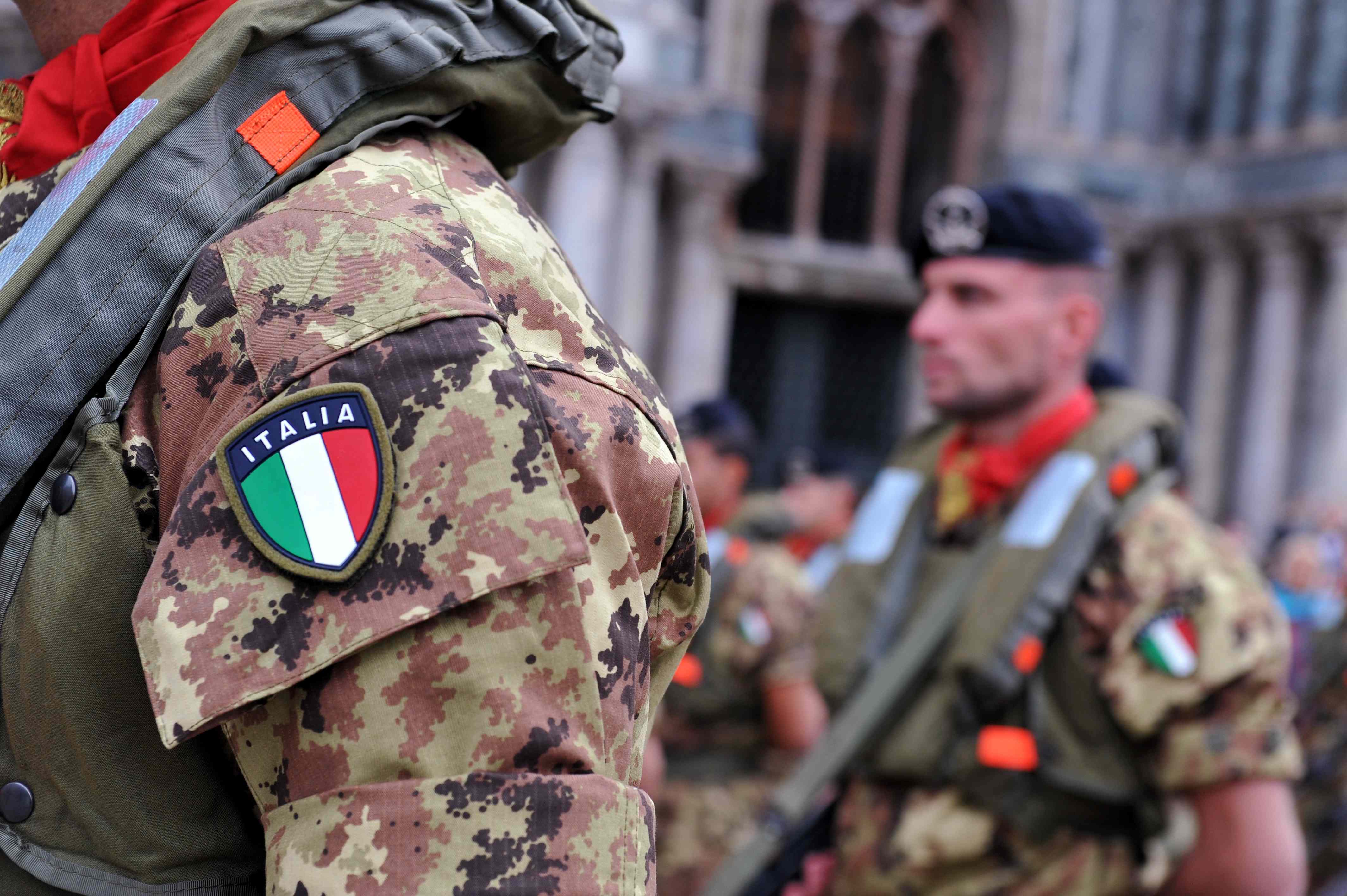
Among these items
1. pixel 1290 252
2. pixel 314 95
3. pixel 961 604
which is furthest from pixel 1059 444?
pixel 1290 252

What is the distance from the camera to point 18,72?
588cm

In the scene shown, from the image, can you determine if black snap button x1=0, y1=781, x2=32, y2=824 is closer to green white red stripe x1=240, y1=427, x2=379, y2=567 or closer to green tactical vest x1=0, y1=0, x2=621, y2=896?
green tactical vest x1=0, y1=0, x2=621, y2=896

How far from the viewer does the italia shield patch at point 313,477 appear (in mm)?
781

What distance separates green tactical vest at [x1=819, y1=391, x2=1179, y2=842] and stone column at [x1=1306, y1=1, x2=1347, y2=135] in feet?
30.0

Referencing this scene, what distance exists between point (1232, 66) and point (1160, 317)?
7.15ft

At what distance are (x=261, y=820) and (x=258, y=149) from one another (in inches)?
18.5

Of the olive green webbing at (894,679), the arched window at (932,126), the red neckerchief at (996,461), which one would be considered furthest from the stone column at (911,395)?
the olive green webbing at (894,679)

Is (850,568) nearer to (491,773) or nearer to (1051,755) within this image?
(1051,755)

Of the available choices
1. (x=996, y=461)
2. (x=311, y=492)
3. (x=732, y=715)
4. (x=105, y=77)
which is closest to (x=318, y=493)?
(x=311, y=492)

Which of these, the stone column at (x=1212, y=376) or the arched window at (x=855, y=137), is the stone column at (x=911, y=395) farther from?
the stone column at (x=1212, y=376)

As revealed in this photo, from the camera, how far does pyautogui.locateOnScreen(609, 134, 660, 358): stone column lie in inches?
368

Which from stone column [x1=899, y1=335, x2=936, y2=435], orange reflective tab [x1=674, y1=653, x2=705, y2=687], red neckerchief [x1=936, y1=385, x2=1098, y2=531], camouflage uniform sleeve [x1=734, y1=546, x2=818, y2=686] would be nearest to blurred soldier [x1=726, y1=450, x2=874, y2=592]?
camouflage uniform sleeve [x1=734, y1=546, x2=818, y2=686]

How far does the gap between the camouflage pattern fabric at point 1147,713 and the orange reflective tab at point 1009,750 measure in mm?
122

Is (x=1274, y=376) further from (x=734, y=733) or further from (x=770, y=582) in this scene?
(x=734, y=733)
